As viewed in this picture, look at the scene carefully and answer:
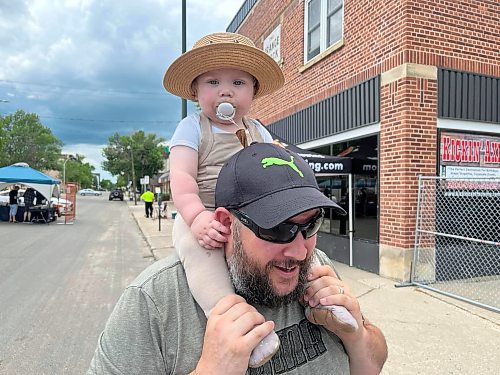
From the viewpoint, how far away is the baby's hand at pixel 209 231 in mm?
1492

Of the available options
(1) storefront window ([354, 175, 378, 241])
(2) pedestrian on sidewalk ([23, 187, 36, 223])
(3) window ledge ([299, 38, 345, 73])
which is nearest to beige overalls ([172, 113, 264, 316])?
(1) storefront window ([354, 175, 378, 241])

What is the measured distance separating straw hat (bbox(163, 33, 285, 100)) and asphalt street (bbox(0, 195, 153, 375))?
3279 millimetres

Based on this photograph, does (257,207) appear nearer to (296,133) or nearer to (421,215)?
(421,215)

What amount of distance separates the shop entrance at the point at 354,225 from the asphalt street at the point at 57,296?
173 inches

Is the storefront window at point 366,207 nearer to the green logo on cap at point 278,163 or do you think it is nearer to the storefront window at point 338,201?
the storefront window at point 338,201

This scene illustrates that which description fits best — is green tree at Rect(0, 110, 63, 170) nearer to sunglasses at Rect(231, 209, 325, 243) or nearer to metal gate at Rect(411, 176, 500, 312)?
metal gate at Rect(411, 176, 500, 312)

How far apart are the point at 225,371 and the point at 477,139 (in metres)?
7.68

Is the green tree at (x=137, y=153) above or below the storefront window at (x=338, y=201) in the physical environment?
above

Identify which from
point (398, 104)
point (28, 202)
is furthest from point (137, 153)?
point (398, 104)

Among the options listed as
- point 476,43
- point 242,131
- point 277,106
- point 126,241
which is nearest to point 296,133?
point 277,106

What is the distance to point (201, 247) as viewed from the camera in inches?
60.9

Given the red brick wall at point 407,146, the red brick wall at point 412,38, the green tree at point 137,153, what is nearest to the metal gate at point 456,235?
the red brick wall at point 407,146

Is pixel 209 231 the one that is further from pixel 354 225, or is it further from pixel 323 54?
pixel 323 54

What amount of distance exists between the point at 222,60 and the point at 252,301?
3.74 feet
